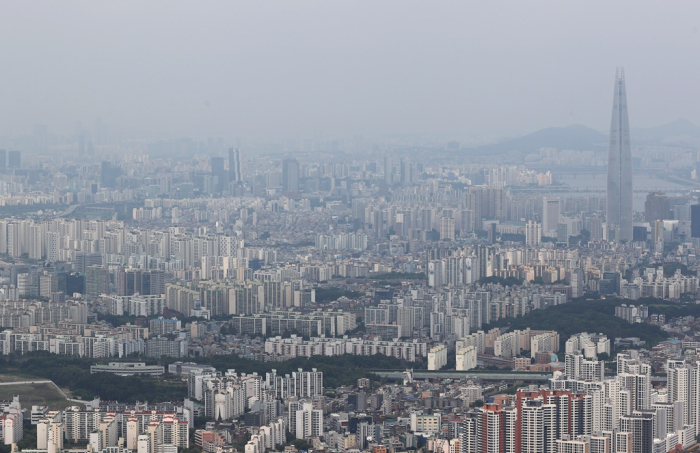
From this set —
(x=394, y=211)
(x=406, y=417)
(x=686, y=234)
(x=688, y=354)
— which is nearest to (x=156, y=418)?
(x=406, y=417)

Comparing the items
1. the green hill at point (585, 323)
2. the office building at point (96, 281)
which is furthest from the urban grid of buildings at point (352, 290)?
the green hill at point (585, 323)

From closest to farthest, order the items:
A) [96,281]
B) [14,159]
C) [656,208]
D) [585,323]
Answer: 1. [585,323]
2. [96,281]
3. [656,208]
4. [14,159]

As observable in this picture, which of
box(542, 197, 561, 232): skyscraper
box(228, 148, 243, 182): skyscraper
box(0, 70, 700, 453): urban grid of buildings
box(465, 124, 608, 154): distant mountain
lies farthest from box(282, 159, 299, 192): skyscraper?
box(542, 197, 561, 232): skyscraper

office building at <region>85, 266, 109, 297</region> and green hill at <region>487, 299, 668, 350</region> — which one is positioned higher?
office building at <region>85, 266, 109, 297</region>

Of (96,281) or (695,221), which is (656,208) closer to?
(695,221)

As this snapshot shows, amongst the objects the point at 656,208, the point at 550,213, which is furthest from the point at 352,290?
the point at 550,213

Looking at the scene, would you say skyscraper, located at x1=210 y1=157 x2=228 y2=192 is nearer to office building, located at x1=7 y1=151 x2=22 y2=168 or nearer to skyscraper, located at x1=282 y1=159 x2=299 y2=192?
skyscraper, located at x1=282 y1=159 x2=299 y2=192
